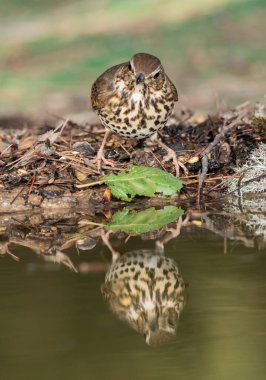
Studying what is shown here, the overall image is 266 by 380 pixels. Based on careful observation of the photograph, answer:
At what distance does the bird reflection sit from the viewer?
5031 millimetres

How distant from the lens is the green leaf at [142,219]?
7.11 m

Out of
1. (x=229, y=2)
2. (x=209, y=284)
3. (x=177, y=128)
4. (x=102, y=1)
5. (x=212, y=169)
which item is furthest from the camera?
(x=102, y=1)

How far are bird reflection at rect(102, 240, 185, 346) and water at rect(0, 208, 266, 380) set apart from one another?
2.0 inches

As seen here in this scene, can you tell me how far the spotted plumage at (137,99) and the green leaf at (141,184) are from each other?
0.40 m

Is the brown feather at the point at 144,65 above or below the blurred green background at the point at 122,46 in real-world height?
below

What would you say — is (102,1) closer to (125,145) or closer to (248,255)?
(125,145)

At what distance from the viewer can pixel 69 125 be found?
10.2 metres

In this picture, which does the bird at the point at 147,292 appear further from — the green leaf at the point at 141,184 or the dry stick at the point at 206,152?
the dry stick at the point at 206,152

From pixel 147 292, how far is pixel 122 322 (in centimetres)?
A: 57

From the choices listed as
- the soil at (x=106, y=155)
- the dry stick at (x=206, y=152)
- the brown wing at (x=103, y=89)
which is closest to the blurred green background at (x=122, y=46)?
the soil at (x=106, y=155)

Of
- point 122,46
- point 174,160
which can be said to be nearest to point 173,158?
point 174,160

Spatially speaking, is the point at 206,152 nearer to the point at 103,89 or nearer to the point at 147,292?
the point at 103,89

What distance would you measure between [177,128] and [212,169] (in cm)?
113

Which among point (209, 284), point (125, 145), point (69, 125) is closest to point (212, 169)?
point (125, 145)
